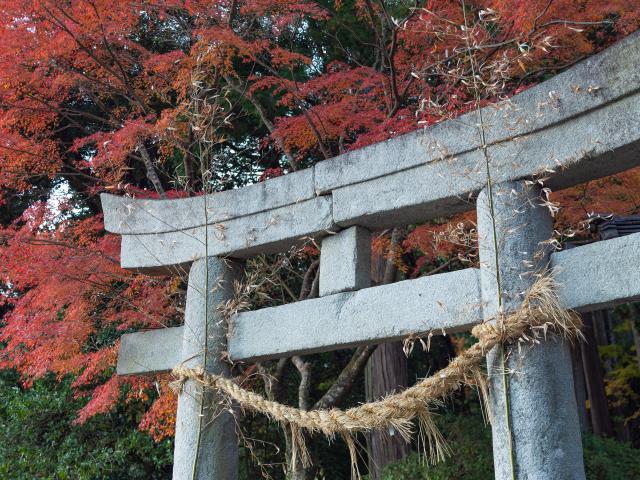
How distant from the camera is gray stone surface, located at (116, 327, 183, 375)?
4.80 meters

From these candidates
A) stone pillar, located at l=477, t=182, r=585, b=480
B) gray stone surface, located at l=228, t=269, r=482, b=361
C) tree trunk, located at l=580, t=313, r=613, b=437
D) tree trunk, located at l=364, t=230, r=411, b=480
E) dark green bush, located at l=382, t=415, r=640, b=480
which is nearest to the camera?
stone pillar, located at l=477, t=182, r=585, b=480

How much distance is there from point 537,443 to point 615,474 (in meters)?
5.99

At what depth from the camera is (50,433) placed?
9.13 meters

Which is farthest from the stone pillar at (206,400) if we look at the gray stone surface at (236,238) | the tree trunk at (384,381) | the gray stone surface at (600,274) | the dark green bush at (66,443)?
the dark green bush at (66,443)

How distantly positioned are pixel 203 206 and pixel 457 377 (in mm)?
2231

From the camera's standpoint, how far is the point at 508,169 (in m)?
3.46

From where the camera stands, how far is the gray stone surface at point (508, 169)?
3.14 meters

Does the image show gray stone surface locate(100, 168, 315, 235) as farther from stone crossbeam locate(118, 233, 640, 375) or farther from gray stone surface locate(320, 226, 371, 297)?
stone crossbeam locate(118, 233, 640, 375)

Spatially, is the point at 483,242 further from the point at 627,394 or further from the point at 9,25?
the point at 627,394

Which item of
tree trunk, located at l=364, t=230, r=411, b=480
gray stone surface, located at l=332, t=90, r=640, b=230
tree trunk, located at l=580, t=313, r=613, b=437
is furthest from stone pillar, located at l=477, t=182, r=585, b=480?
tree trunk, located at l=580, t=313, r=613, b=437

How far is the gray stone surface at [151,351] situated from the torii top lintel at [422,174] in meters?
0.49

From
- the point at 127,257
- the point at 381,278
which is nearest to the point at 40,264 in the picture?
the point at 127,257

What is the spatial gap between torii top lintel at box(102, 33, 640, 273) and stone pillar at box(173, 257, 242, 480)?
22cm

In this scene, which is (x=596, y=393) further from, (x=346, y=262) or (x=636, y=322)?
(x=346, y=262)
